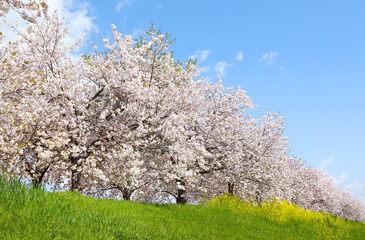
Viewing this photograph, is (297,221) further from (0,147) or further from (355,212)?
(355,212)

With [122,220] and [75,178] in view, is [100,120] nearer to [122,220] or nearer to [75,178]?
[75,178]

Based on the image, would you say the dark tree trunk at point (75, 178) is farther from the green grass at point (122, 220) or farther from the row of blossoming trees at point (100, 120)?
the green grass at point (122, 220)

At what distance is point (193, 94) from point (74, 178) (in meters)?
7.92

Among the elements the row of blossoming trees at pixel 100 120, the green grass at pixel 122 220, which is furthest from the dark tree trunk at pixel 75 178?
the green grass at pixel 122 220

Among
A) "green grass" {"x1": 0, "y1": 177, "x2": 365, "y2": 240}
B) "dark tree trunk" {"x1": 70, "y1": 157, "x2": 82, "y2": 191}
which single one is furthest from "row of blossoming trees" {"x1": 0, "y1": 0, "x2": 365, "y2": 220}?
"green grass" {"x1": 0, "y1": 177, "x2": 365, "y2": 240}

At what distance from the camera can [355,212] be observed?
5812cm

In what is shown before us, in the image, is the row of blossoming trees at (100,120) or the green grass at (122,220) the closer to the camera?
the green grass at (122,220)

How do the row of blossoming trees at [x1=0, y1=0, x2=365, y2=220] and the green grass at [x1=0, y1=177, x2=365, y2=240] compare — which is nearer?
the green grass at [x1=0, y1=177, x2=365, y2=240]

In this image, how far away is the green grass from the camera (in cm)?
640

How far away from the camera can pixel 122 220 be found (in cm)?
868

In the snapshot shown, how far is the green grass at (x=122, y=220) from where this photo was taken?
640 centimetres

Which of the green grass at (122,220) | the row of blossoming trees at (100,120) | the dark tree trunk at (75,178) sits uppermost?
the row of blossoming trees at (100,120)

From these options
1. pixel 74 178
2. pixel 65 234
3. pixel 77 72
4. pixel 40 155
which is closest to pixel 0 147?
pixel 40 155

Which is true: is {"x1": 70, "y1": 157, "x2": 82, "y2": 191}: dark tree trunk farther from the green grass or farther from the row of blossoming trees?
the green grass
